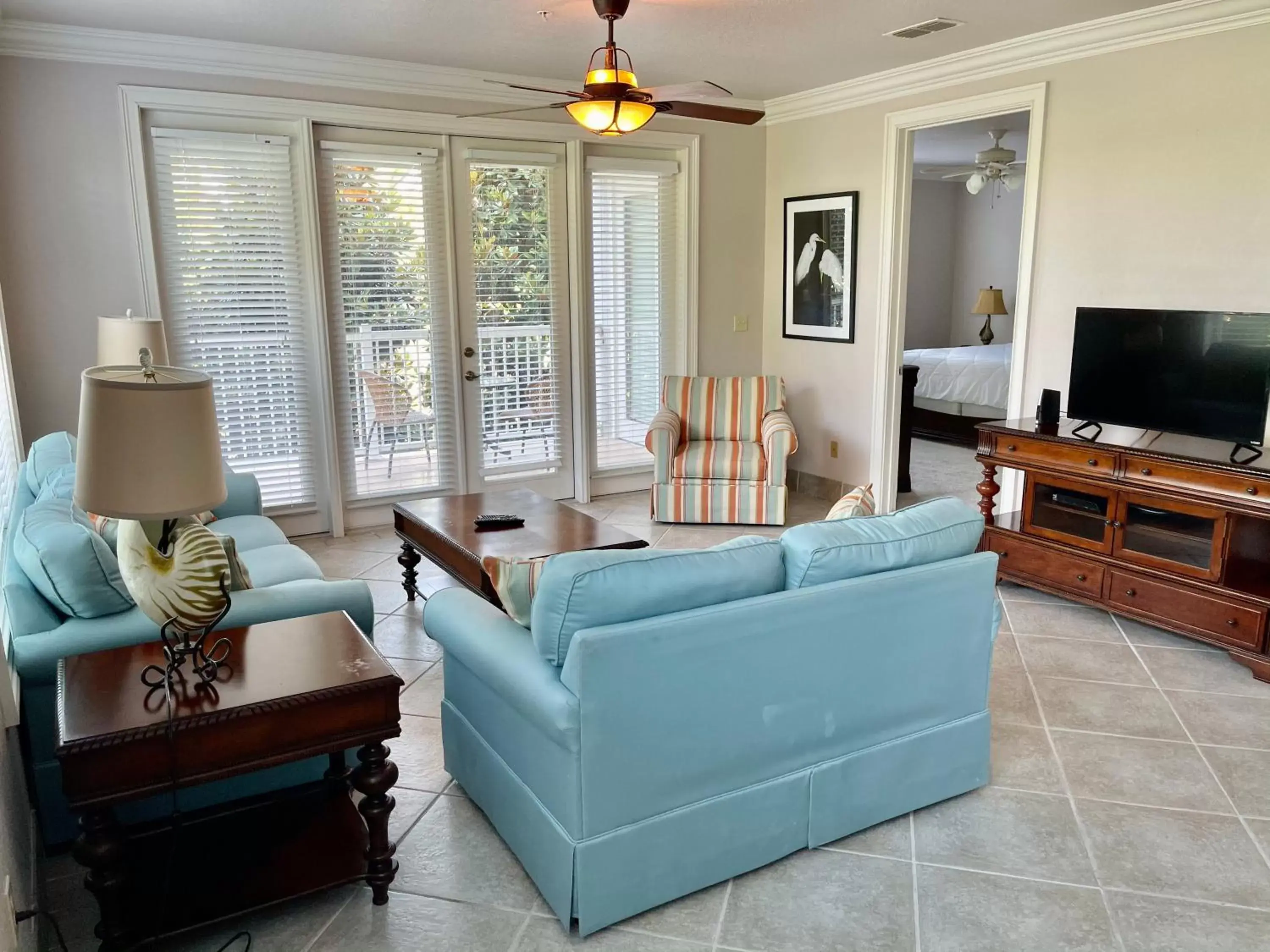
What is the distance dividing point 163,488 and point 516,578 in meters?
0.78

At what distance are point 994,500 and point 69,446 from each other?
15.0ft

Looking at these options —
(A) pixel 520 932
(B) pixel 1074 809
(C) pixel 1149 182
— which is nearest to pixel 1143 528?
(C) pixel 1149 182

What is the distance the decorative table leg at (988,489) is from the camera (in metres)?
4.40

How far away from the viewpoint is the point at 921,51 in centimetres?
467

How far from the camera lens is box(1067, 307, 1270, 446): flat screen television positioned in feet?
11.6

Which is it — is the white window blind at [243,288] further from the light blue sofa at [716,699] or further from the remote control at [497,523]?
the light blue sofa at [716,699]

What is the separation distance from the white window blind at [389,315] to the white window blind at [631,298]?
1.03 metres

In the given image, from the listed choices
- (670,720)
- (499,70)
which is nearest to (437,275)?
(499,70)

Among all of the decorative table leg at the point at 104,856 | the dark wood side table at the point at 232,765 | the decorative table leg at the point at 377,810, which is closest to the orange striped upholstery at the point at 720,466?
the dark wood side table at the point at 232,765

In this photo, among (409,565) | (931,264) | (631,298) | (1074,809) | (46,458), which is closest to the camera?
(1074,809)

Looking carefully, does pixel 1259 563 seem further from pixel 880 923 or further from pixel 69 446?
pixel 69 446

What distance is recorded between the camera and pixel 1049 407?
4203 millimetres

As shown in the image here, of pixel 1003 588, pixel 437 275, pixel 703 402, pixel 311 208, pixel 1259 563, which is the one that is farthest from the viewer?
pixel 703 402

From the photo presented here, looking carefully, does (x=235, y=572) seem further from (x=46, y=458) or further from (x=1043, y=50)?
(x=1043, y=50)
